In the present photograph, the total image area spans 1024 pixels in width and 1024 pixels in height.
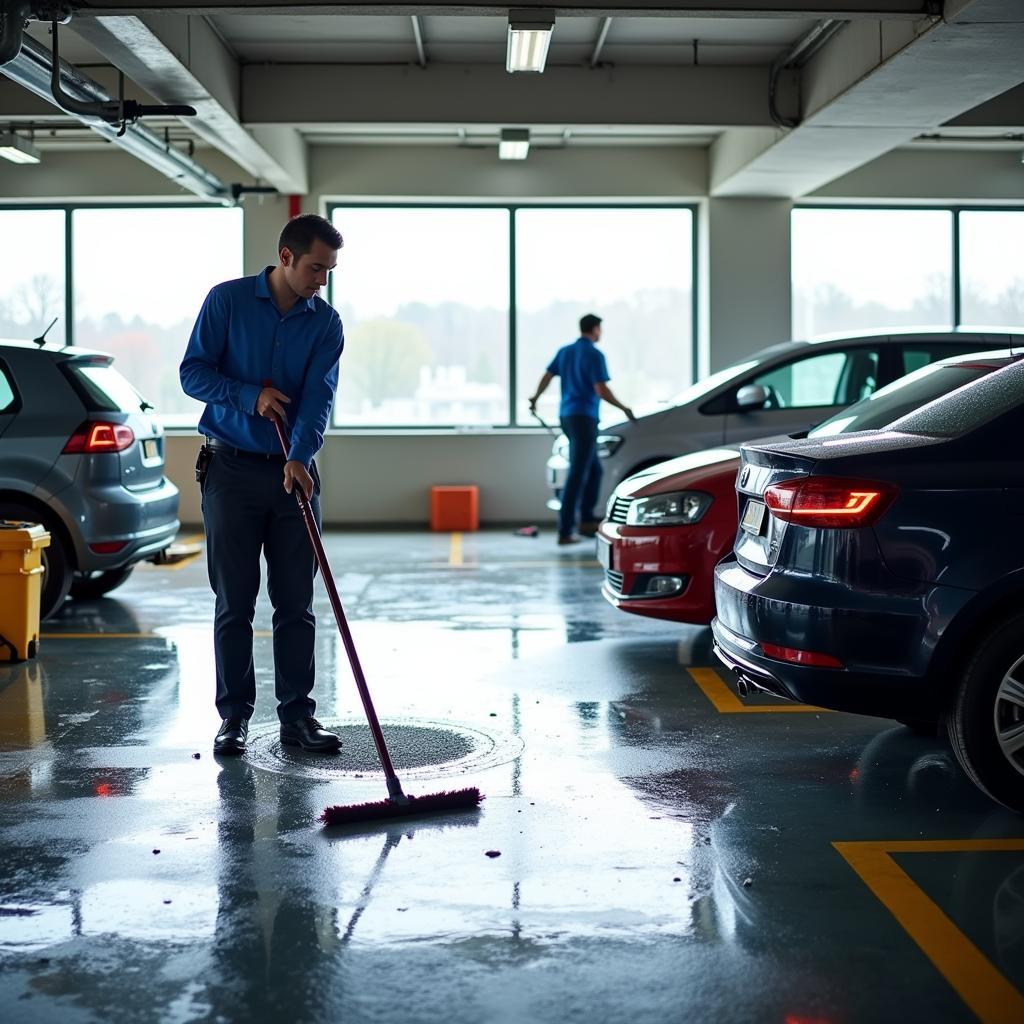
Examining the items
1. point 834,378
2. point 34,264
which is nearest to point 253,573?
point 834,378

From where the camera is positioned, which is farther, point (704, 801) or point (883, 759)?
point (883, 759)

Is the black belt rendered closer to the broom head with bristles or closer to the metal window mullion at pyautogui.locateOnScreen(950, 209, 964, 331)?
the broom head with bristles

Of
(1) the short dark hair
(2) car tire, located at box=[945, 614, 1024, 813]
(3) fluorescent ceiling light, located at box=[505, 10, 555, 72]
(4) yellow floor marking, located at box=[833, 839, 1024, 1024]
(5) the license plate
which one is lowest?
(4) yellow floor marking, located at box=[833, 839, 1024, 1024]

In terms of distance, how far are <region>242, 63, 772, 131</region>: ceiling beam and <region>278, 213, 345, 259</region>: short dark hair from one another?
23.8 feet

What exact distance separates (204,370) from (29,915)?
7.35 ft

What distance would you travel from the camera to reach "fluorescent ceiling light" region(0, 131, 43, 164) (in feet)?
44.7

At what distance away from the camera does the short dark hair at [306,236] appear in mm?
5109

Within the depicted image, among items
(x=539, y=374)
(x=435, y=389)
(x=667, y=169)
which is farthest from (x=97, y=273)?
(x=667, y=169)

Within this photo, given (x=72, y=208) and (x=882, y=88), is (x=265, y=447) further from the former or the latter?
(x=72, y=208)

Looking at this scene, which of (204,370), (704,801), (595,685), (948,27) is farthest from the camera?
(948,27)

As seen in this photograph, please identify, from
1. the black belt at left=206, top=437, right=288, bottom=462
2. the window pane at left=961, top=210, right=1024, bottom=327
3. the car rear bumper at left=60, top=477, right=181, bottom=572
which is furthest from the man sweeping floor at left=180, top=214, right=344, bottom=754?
the window pane at left=961, top=210, right=1024, bottom=327

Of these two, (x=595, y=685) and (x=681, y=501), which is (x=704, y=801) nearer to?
(x=595, y=685)

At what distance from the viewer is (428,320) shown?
15.9 meters

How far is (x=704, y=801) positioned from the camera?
462 centimetres
